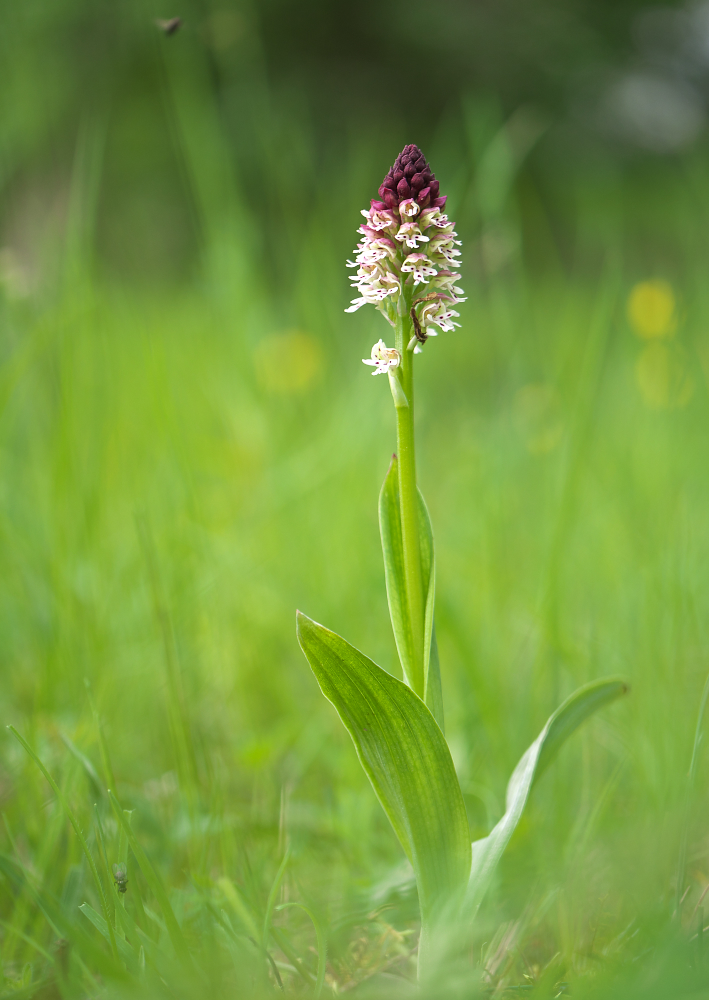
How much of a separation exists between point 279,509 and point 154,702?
766mm

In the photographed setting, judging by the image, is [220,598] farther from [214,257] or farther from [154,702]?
[214,257]

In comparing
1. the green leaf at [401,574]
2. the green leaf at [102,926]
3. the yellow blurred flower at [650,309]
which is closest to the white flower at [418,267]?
the green leaf at [401,574]

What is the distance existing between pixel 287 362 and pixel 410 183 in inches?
103

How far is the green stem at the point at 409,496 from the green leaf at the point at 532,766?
0.62 ft

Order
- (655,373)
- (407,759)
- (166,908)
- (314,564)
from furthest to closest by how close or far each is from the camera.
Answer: (655,373)
(314,564)
(407,759)
(166,908)

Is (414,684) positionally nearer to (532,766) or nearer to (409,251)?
(532,766)

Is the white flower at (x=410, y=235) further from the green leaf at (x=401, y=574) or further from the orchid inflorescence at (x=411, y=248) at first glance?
the green leaf at (x=401, y=574)

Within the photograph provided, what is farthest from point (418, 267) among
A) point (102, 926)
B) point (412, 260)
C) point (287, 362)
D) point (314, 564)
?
point (287, 362)

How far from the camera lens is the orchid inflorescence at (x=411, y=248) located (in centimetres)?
84

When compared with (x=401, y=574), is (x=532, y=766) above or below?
below

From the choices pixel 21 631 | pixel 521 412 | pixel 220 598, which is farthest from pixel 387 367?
pixel 521 412

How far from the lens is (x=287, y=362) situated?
3422 millimetres

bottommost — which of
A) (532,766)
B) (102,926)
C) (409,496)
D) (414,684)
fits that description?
(102,926)

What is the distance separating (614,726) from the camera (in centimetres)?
140
